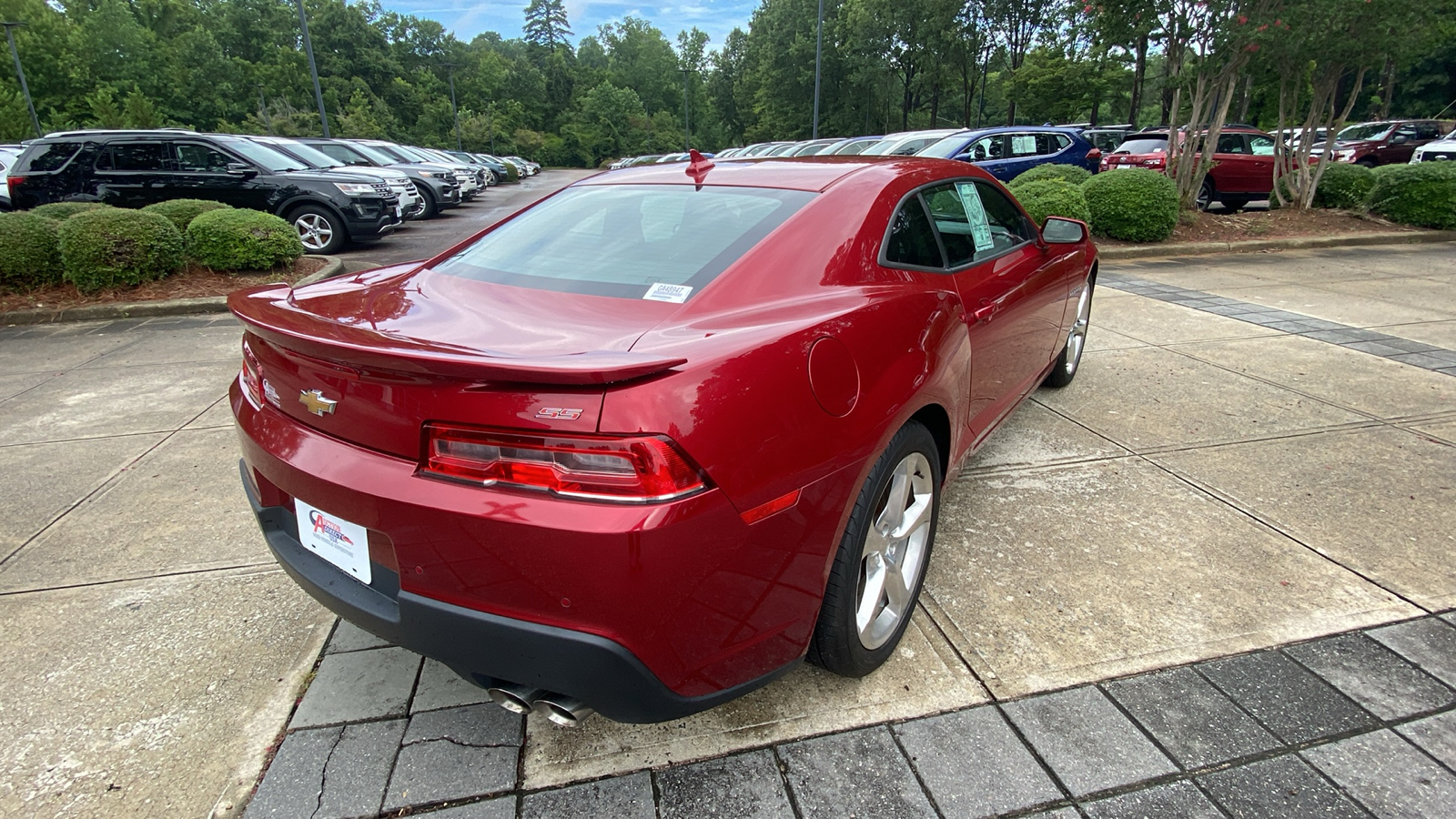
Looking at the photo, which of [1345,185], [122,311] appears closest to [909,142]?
[1345,185]

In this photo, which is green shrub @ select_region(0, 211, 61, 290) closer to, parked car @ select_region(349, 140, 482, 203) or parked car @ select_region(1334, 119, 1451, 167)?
parked car @ select_region(349, 140, 482, 203)

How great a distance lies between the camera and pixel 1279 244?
10.2 metres

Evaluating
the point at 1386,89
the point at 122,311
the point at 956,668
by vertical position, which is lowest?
the point at 956,668

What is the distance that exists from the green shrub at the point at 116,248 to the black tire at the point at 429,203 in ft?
27.3

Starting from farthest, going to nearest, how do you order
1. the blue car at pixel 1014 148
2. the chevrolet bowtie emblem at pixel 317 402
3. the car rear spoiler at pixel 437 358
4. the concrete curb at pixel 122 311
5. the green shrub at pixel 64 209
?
the blue car at pixel 1014 148 < the green shrub at pixel 64 209 < the concrete curb at pixel 122 311 < the chevrolet bowtie emblem at pixel 317 402 < the car rear spoiler at pixel 437 358

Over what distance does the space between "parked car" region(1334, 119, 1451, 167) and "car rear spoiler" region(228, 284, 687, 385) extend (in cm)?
2488

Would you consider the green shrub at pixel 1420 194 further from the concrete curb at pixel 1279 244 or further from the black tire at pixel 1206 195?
the black tire at pixel 1206 195

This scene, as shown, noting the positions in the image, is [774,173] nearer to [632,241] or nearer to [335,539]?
[632,241]

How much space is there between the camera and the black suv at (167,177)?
32.7 feet

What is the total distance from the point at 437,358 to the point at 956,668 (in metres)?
1.74

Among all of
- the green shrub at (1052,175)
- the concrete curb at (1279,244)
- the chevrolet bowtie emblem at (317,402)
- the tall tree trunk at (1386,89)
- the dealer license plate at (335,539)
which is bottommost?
the concrete curb at (1279,244)

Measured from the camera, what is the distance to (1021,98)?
38.5 metres

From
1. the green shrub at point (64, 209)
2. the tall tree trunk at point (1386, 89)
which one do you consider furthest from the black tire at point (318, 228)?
the tall tree trunk at point (1386, 89)

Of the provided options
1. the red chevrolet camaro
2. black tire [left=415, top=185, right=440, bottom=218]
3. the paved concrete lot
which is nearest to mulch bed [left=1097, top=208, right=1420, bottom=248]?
the paved concrete lot
